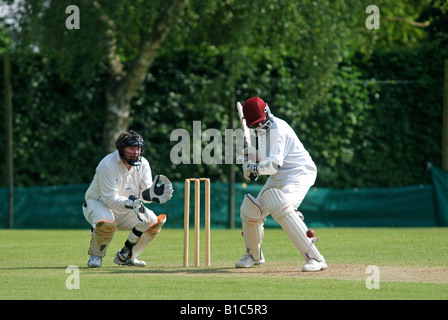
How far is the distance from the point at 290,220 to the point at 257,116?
102 cm

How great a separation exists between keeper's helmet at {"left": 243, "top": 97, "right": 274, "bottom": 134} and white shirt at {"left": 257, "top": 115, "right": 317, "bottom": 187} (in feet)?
0.21

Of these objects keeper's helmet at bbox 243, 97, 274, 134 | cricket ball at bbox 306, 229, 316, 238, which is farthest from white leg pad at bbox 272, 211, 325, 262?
keeper's helmet at bbox 243, 97, 274, 134

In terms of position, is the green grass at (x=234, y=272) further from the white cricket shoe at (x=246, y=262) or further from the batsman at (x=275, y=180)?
the batsman at (x=275, y=180)

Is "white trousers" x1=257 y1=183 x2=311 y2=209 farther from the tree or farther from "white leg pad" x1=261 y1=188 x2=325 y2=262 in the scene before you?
the tree

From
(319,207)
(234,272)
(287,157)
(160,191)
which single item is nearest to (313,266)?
(234,272)

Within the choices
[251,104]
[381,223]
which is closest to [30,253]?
[251,104]

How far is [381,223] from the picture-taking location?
1347 centimetres

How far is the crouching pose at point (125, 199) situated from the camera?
7.76m

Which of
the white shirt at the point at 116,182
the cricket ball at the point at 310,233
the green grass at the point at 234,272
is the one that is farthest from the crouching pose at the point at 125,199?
the cricket ball at the point at 310,233

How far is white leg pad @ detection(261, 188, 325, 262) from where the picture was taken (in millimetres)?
7266

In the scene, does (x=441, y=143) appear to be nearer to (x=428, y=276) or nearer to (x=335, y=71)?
(x=335, y=71)

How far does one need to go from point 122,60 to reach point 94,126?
1.32 metres

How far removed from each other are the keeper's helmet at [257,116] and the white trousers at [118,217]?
139 centimetres
